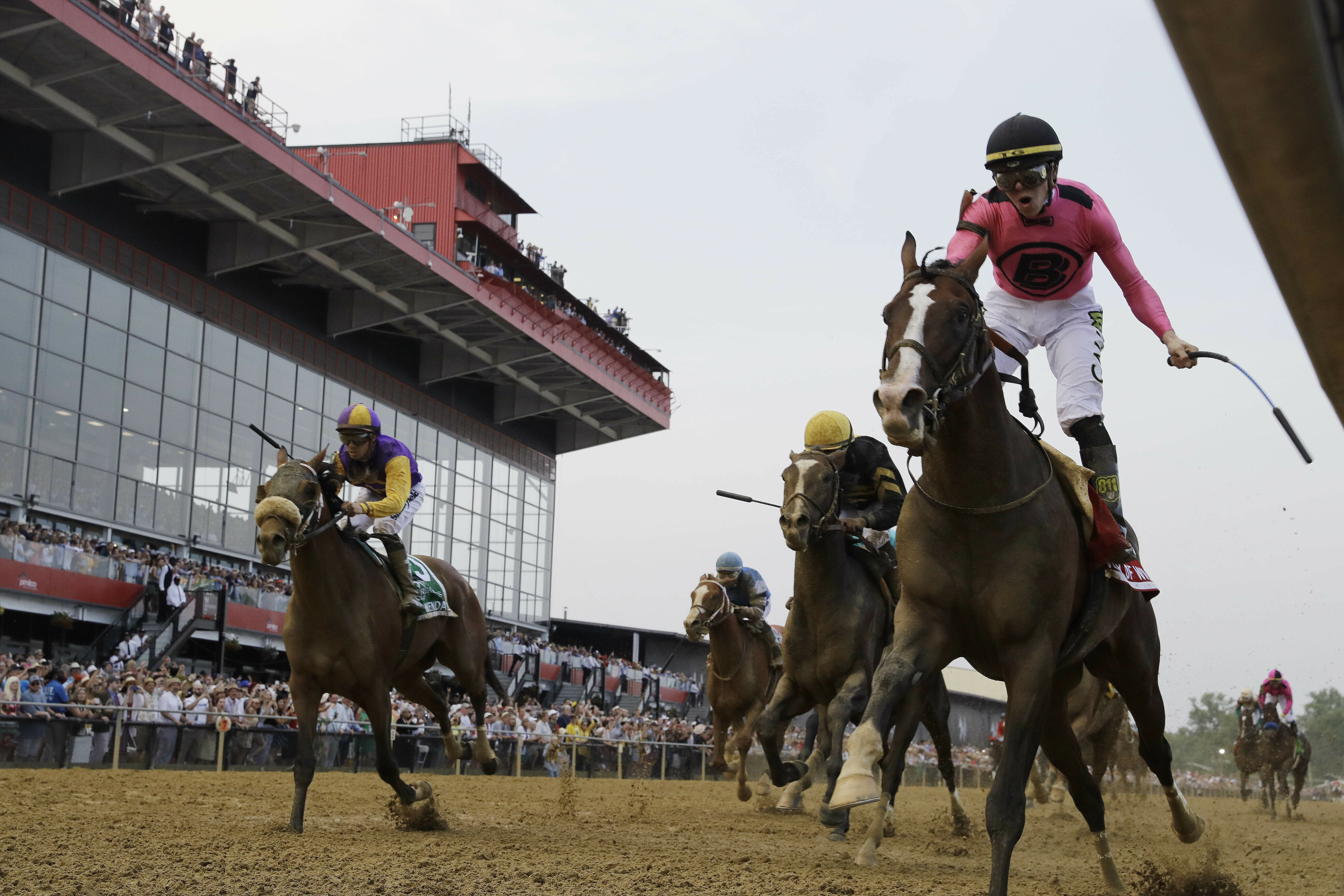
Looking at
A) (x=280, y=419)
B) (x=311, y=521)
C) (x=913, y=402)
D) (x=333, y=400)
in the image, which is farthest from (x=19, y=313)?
(x=913, y=402)

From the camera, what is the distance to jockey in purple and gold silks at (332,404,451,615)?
986 cm

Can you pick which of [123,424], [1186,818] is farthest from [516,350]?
[1186,818]

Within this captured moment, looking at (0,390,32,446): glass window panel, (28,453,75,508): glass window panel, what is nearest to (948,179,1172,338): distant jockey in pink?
(0,390,32,446): glass window panel

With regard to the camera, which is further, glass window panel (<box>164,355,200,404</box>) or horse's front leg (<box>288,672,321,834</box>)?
glass window panel (<box>164,355,200,404</box>)

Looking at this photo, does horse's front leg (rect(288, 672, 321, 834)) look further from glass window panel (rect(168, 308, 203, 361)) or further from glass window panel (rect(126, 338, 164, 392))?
glass window panel (rect(168, 308, 203, 361))

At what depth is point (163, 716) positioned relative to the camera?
1767cm

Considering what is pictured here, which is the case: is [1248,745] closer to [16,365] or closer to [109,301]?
[16,365]

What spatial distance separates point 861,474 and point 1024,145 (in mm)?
4311

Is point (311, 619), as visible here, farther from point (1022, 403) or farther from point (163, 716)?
point (163, 716)

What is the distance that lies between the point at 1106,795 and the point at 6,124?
94.0ft

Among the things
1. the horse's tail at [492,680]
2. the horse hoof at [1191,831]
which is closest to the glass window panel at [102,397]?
the horse's tail at [492,680]

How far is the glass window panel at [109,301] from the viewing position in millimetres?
32781

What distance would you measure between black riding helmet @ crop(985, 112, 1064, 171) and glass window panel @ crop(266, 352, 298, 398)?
36.8 m

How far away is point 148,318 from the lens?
34844 millimetres
